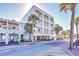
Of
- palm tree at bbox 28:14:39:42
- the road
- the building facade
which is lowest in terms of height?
the road

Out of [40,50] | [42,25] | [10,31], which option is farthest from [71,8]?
[10,31]

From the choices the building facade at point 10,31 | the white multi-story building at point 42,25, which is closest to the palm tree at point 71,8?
the white multi-story building at point 42,25

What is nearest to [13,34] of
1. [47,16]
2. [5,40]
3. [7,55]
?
[5,40]

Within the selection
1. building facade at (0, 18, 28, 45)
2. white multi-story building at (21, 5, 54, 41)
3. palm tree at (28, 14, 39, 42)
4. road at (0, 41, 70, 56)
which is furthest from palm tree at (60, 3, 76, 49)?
building facade at (0, 18, 28, 45)

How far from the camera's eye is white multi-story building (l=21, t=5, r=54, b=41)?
352cm

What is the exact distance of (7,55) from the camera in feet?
11.0

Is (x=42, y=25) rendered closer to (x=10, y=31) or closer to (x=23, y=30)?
(x=23, y=30)

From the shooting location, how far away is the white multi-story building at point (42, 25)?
11.5 feet

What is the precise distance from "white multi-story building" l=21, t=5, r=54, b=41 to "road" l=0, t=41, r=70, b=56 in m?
0.13

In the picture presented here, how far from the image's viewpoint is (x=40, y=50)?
3.47m

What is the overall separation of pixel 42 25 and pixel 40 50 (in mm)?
472

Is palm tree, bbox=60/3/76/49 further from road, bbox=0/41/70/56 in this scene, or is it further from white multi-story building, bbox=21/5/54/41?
white multi-story building, bbox=21/5/54/41

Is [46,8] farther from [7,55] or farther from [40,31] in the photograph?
[7,55]

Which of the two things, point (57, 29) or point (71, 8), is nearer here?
point (71, 8)
